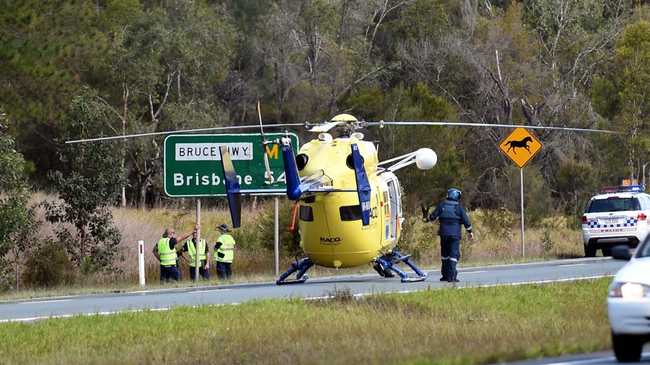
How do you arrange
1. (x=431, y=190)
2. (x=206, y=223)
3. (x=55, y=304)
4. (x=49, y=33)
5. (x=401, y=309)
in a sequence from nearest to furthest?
(x=401, y=309) → (x=55, y=304) → (x=49, y=33) → (x=206, y=223) → (x=431, y=190)

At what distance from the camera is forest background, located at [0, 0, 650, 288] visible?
54344 millimetres

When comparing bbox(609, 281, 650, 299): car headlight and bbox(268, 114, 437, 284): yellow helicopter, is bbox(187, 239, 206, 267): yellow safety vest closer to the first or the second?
bbox(268, 114, 437, 284): yellow helicopter

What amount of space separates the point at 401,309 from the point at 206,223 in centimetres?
3003

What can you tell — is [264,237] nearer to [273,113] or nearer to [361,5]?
[273,113]

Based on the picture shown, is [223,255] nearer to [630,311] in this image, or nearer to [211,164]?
[211,164]

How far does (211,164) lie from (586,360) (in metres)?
20.4

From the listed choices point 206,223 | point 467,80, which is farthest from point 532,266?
point 467,80

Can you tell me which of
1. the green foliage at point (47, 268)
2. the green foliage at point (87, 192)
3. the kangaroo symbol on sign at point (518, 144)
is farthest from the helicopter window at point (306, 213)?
the kangaroo symbol on sign at point (518, 144)

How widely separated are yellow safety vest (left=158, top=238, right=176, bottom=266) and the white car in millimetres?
21581

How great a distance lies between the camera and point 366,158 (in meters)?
25.2

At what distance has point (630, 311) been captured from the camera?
41.0 feet

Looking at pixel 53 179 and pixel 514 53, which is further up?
pixel 514 53

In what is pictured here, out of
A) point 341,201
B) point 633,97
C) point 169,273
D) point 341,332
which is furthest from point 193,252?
point 633,97

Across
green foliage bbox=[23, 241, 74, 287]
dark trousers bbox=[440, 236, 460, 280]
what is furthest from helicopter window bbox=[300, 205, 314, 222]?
green foliage bbox=[23, 241, 74, 287]
